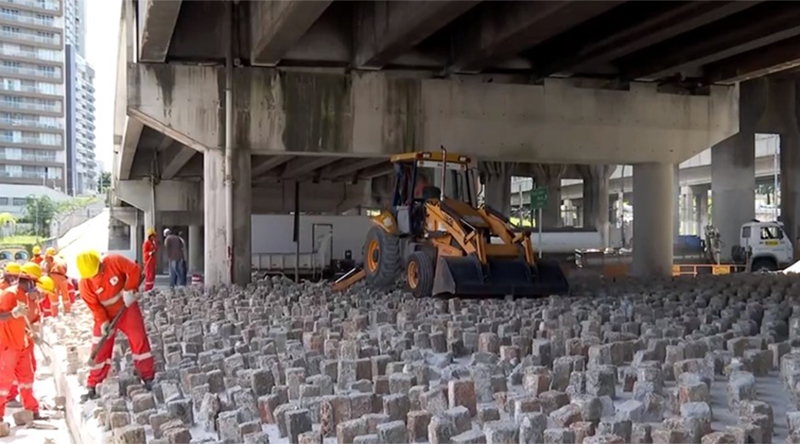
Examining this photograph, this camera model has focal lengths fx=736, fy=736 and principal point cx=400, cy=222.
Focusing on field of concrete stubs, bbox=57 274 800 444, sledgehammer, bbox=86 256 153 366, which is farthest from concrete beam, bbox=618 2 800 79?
sledgehammer, bbox=86 256 153 366

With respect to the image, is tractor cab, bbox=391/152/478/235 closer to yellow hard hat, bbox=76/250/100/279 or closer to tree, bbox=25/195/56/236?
yellow hard hat, bbox=76/250/100/279

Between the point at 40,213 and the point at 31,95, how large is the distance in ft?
95.5

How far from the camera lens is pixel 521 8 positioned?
13.5 meters

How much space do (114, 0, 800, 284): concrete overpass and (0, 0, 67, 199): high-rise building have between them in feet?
323

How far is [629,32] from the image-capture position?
14297 mm

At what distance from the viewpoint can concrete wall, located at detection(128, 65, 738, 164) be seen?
15805 millimetres

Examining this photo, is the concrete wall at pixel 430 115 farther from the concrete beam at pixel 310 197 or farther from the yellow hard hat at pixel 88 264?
the concrete beam at pixel 310 197

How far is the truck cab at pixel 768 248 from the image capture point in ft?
88.4

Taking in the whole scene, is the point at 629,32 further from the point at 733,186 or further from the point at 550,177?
the point at 550,177

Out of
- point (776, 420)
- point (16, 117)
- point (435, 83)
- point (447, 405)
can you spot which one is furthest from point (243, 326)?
point (16, 117)

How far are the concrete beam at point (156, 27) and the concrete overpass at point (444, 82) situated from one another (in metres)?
0.06

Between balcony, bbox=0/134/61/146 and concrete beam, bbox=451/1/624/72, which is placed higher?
balcony, bbox=0/134/61/146

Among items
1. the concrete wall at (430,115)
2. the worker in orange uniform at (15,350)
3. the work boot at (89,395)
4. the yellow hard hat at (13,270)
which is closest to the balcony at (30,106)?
the concrete wall at (430,115)

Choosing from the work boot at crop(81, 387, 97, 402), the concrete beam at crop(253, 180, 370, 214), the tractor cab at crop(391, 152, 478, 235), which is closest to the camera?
the work boot at crop(81, 387, 97, 402)
